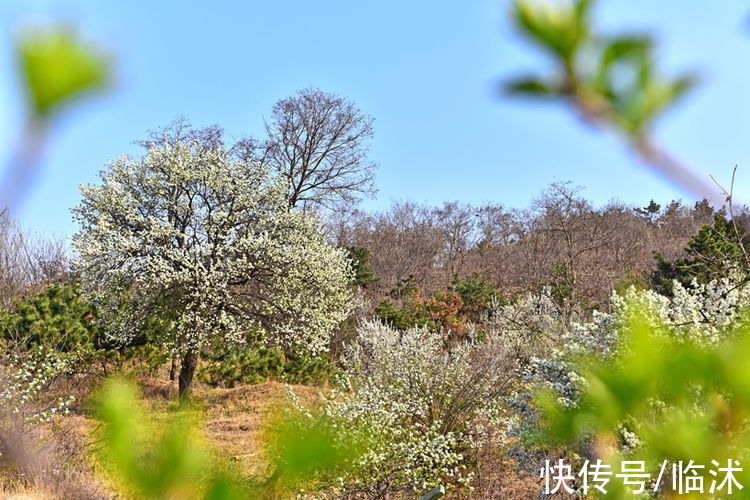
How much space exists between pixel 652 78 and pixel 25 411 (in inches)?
334

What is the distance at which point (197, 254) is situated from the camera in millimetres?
9000

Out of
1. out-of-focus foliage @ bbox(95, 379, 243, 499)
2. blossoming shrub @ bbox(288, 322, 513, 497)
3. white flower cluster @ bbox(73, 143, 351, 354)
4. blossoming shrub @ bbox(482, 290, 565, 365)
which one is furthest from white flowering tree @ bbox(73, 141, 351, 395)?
out-of-focus foliage @ bbox(95, 379, 243, 499)

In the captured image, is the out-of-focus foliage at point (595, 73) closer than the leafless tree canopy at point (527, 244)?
Yes

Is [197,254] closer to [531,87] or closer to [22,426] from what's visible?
[22,426]

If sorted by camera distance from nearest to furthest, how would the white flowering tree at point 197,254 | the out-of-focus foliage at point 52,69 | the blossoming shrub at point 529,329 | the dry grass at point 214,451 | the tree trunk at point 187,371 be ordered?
1. the out-of-focus foliage at point 52,69
2. the dry grass at point 214,451
3. the white flowering tree at point 197,254
4. the blossoming shrub at point 529,329
5. the tree trunk at point 187,371

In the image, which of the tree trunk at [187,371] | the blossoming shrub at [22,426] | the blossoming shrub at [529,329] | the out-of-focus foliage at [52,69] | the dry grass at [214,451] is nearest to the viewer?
the out-of-focus foliage at [52,69]

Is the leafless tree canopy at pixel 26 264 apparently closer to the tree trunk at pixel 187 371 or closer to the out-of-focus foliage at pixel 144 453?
the tree trunk at pixel 187 371

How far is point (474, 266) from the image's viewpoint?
89.7 feet

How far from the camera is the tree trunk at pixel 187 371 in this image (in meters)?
9.48

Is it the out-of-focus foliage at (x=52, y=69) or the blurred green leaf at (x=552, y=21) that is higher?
the blurred green leaf at (x=552, y=21)

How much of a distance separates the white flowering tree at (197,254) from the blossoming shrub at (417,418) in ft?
9.06

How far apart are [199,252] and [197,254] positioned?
57 millimetres

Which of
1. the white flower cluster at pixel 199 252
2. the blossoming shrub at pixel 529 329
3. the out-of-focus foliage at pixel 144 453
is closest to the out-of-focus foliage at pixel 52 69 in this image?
the out-of-focus foliage at pixel 144 453

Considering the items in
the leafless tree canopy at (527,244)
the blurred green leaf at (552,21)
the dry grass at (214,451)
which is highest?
the leafless tree canopy at (527,244)
